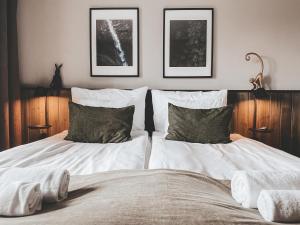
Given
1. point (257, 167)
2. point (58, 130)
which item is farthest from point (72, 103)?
point (257, 167)

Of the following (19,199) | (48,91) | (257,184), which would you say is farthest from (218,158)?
(48,91)

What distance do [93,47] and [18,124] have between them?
112 cm

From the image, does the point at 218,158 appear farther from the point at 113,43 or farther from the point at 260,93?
the point at 113,43

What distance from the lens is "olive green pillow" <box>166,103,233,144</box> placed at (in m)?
2.52

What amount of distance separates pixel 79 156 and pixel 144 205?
1080 mm

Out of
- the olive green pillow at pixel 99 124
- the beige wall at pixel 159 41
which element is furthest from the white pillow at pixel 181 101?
the olive green pillow at pixel 99 124

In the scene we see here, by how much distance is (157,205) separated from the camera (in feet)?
3.09

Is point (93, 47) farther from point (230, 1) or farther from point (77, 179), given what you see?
point (77, 179)

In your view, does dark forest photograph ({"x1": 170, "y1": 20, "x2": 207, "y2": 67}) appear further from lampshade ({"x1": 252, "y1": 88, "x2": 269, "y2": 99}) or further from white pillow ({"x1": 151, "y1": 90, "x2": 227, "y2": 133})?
lampshade ({"x1": 252, "y1": 88, "x2": 269, "y2": 99})

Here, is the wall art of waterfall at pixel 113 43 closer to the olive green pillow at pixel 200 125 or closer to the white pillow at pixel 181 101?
the white pillow at pixel 181 101

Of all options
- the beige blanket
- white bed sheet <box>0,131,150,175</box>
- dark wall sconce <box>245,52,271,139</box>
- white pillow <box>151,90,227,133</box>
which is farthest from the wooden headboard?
the beige blanket

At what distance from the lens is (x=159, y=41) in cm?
322

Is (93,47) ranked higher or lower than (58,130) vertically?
higher

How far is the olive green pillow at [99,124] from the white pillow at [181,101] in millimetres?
384
